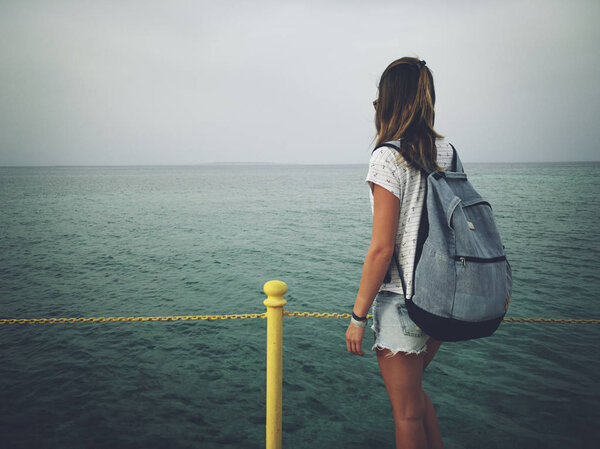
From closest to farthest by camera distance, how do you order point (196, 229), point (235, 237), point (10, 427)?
point (10, 427)
point (235, 237)
point (196, 229)

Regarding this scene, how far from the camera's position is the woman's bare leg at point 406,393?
1820 millimetres

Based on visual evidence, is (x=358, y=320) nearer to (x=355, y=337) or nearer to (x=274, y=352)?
(x=355, y=337)

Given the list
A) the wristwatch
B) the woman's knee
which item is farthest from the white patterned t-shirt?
the woman's knee

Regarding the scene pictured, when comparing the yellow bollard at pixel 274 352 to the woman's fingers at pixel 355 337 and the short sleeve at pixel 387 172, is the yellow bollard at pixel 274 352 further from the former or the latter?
the short sleeve at pixel 387 172

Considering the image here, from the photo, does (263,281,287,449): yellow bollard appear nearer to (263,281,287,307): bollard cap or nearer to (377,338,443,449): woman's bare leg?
(263,281,287,307): bollard cap

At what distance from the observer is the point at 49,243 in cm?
1759

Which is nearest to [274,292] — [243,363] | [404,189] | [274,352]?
[274,352]

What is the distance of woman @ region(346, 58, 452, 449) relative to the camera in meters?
1.72

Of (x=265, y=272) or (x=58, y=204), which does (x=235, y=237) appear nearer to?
(x=265, y=272)

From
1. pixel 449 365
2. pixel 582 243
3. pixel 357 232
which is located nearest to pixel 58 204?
pixel 357 232

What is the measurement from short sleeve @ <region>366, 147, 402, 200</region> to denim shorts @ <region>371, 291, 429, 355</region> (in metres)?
0.56

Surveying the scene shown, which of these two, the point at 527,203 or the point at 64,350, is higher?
the point at 527,203

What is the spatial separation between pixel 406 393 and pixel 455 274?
747mm

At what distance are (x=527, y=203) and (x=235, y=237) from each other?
91.2ft
